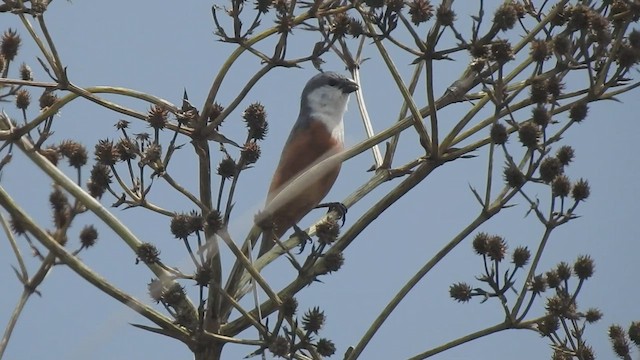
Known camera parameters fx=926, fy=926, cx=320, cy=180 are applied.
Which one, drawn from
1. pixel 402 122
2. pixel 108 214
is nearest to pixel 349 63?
pixel 402 122

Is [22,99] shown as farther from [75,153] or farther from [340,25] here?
[340,25]

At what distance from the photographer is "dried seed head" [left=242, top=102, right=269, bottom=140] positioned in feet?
9.78

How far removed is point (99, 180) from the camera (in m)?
2.94

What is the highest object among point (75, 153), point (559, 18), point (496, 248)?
point (559, 18)

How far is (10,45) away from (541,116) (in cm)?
182

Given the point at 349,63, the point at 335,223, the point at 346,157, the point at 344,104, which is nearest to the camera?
the point at 335,223

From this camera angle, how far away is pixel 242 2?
2.96 metres

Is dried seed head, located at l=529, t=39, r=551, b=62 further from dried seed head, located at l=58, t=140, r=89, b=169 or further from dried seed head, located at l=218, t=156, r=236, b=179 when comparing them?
dried seed head, located at l=58, t=140, r=89, b=169

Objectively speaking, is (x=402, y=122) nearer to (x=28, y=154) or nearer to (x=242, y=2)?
(x=242, y=2)

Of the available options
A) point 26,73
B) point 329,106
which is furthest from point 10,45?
point 329,106

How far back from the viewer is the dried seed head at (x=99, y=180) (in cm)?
294

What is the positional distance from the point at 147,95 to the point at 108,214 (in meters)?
0.46

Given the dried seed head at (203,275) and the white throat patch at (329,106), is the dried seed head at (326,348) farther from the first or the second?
the white throat patch at (329,106)

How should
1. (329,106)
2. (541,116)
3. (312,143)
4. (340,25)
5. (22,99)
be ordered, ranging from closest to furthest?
1. (541,116)
2. (340,25)
3. (22,99)
4. (312,143)
5. (329,106)
